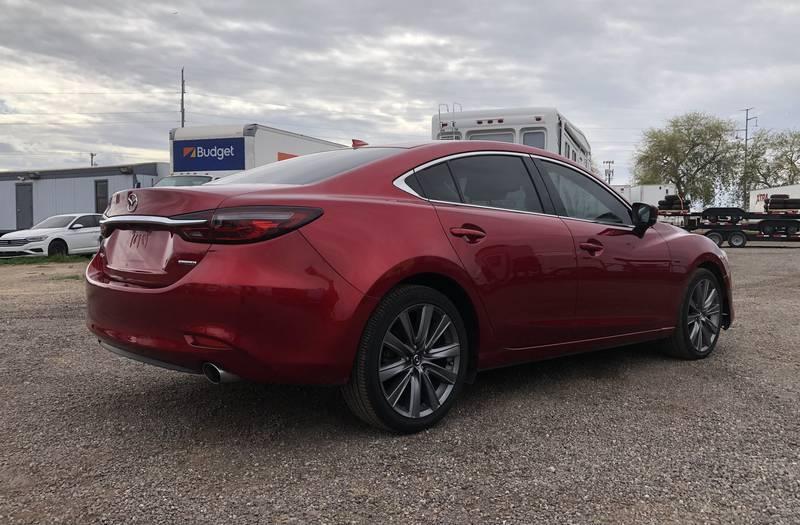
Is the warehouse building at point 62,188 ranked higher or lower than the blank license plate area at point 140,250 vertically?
higher

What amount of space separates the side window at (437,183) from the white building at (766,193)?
35.7 metres

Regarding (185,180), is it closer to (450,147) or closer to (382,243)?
(450,147)

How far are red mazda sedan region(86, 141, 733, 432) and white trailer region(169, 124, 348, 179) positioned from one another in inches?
419

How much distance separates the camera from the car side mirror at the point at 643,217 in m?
4.64

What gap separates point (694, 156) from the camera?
2013 inches

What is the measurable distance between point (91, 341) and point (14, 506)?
3284 mm

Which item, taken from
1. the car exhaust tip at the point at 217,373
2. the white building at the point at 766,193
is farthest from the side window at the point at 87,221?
the white building at the point at 766,193

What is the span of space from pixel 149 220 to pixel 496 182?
1.95 meters

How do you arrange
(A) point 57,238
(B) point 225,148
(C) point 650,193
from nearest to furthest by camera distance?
(B) point 225,148 < (A) point 57,238 < (C) point 650,193

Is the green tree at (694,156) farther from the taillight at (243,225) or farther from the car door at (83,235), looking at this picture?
the taillight at (243,225)

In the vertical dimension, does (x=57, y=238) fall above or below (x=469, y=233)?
below

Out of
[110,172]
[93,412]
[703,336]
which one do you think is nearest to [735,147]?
[110,172]

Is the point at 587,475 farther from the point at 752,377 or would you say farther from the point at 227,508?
the point at 752,377

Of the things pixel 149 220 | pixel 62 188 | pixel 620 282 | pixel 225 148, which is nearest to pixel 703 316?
pixel 620 282
